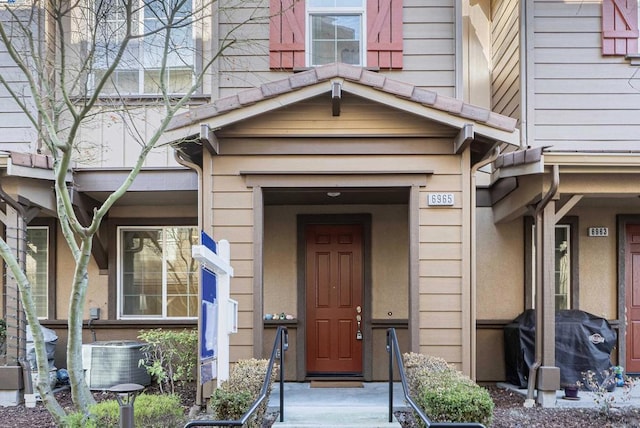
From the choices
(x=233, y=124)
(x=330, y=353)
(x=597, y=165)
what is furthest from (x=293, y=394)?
(x=597, y=165)

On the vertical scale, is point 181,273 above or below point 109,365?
above

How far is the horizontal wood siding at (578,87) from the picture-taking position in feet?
22.9

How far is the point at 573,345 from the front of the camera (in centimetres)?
660

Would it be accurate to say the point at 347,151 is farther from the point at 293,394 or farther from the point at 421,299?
the point at 293,394

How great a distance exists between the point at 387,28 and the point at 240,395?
16.3 ft

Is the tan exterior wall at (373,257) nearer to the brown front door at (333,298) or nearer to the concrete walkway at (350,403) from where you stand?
the brown front door at (333,298)

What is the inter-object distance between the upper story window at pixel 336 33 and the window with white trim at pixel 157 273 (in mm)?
2904

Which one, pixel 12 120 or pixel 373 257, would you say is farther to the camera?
pixel 373 257

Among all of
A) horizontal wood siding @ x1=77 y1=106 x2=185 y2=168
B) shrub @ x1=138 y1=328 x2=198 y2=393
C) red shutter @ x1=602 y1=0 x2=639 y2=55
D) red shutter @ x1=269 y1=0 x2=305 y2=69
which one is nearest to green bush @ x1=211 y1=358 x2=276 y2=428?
shrub @ x1=138 y1=328 x2=198 y2=393

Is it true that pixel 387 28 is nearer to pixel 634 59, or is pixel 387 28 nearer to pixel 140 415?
pixel 634 59

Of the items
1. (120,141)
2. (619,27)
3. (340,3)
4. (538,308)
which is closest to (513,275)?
(538,308)

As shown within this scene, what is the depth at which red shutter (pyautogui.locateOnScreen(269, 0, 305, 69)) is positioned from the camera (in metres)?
6.99

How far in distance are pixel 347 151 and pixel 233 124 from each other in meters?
1.27

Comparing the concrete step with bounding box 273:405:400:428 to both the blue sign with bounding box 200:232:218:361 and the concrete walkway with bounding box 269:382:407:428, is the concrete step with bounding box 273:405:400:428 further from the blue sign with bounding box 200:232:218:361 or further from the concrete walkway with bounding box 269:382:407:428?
the blue sign with bounding box 200:232:218:361
